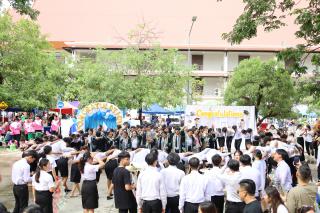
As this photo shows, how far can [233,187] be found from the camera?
7258 mm

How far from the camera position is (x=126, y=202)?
8.02m

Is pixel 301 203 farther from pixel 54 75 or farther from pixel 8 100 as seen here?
pixel 54 75

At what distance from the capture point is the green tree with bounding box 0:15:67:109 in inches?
928

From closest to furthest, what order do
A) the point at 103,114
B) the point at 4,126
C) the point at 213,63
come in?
the point at 103,114 → the point at 4,126 → the point at 213,63

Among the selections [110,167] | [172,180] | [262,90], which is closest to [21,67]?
[262,90]

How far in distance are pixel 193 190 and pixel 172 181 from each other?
83 centimetres

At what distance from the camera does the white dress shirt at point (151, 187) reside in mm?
7395

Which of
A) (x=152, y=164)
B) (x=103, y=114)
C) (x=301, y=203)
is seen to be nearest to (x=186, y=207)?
(x=152, y=164)

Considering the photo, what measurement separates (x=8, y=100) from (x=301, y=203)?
2180 cm

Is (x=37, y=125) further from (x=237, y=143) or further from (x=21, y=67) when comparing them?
(x=237, y=143)

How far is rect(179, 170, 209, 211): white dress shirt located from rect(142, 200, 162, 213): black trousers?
0.45 m

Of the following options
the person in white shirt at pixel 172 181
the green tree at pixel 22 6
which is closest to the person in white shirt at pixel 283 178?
the person in white shirt at pixel 172 181

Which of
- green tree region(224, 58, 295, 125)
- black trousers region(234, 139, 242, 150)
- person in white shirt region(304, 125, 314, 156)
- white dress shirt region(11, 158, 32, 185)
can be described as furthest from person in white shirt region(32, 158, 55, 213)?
green tree region(224, 58, 295, 125)

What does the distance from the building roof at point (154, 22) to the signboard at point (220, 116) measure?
2334 cm
